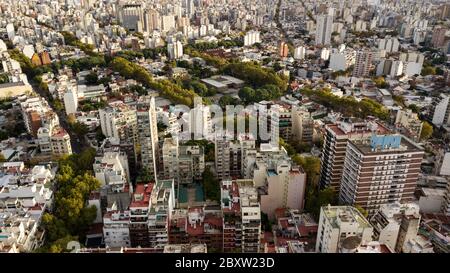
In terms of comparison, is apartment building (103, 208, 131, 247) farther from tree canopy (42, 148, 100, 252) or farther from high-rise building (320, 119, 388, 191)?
high-rise building (320, 119, 388, 191)

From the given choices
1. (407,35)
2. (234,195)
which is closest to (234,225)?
(234,195)

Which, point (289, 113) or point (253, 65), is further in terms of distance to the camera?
point (253, 65)

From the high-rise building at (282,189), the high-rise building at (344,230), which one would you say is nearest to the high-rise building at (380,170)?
the high-rise building at (282,189)

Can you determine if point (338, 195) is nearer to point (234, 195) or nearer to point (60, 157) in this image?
point (234, 195)

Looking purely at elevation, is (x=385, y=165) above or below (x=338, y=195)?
above

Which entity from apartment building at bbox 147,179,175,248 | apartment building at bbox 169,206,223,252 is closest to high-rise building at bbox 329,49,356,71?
apartment building at bbox 169,206,223,252

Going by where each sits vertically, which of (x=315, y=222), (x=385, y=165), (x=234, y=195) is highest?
(x=385, y=165)
